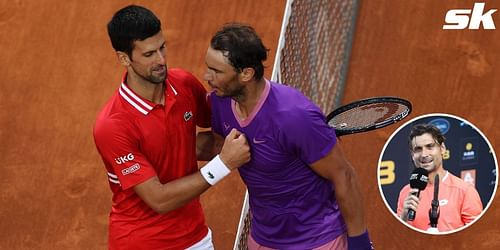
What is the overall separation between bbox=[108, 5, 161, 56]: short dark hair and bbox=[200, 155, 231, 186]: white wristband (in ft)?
2.38

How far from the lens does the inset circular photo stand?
23.9ft

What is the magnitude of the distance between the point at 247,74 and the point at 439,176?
285cm

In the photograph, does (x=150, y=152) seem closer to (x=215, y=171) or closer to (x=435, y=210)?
(x=215, y=171)

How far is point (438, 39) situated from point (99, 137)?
13.5 ft

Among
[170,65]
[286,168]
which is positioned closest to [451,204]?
[286,168]

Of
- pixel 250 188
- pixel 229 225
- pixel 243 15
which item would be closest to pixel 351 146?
pixel 229 225

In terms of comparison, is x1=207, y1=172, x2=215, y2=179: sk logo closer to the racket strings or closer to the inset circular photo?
the racket strings

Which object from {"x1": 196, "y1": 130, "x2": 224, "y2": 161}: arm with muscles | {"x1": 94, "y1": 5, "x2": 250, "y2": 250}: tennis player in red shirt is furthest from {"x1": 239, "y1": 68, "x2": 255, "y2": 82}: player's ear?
{"x1": 196, "y1": 130, "x2": 224, "y2": 161}: arm with muscles

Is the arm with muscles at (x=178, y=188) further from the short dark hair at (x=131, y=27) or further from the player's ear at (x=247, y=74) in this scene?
the short dark hair at (x=131, y=27)

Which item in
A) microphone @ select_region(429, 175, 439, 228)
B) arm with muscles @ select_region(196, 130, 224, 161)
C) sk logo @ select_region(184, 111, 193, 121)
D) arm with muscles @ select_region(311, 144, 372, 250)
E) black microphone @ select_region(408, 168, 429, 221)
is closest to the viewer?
arm with muscles @ select_region(311, 144, 372, 250)

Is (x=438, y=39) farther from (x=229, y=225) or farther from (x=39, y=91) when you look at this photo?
(x=39, y=91)

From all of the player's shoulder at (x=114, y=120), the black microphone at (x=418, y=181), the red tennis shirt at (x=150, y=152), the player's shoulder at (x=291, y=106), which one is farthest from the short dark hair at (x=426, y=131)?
the player's shoulder at (x=114, y=120)

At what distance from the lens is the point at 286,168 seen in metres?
5.05

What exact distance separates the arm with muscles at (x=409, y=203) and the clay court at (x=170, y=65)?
0.10 meters
